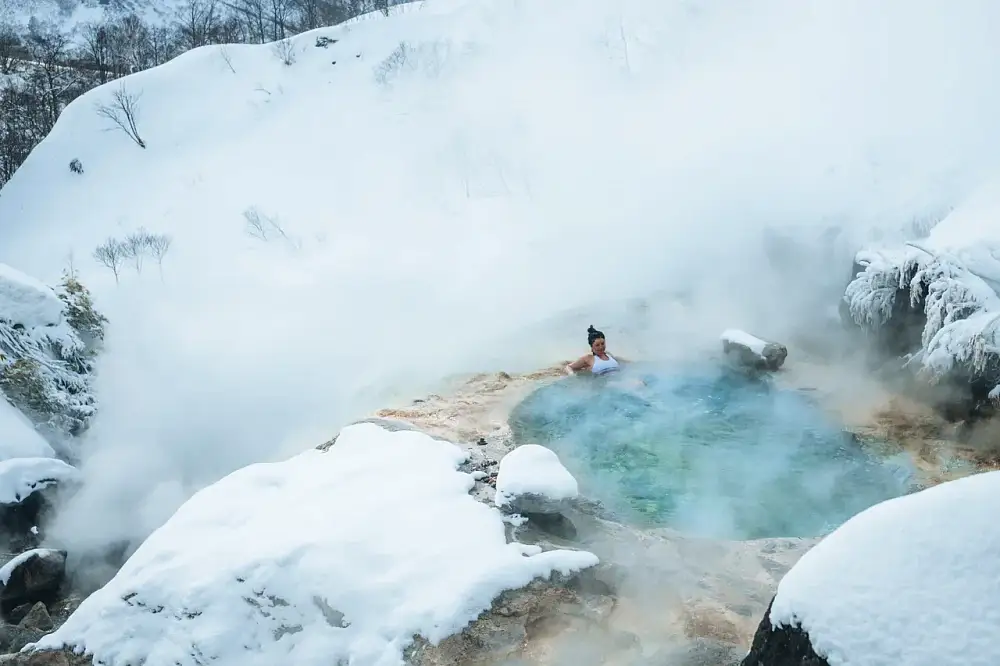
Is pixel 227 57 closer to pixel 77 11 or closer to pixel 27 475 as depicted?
pixel 27 475

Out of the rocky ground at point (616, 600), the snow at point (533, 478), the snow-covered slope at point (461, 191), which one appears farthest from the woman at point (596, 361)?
the snow at point (533, 478)

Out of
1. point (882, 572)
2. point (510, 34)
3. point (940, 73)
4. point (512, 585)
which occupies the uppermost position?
point (510, 34)

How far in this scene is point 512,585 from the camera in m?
3.41

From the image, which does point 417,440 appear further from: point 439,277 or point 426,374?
point 439,277

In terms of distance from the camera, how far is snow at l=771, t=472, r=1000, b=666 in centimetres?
176

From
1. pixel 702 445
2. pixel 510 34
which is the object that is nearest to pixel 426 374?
pixel 702 445

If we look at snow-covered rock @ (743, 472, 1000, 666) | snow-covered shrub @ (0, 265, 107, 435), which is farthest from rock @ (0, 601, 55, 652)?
snow-covered rock @ (743, 472, 1000, 666)

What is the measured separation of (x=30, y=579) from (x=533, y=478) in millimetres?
3821

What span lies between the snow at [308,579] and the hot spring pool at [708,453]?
1457mm

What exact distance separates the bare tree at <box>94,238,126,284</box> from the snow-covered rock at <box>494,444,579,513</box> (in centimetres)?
985

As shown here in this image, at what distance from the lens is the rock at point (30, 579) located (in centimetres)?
489

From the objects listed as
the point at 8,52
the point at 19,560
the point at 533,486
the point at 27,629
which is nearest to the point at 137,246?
the point at 19,560

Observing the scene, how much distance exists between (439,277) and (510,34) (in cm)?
910

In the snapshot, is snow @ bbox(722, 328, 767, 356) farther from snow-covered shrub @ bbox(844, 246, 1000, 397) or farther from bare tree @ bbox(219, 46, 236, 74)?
bare tree @ bbox(219, 46, 236, 74)
